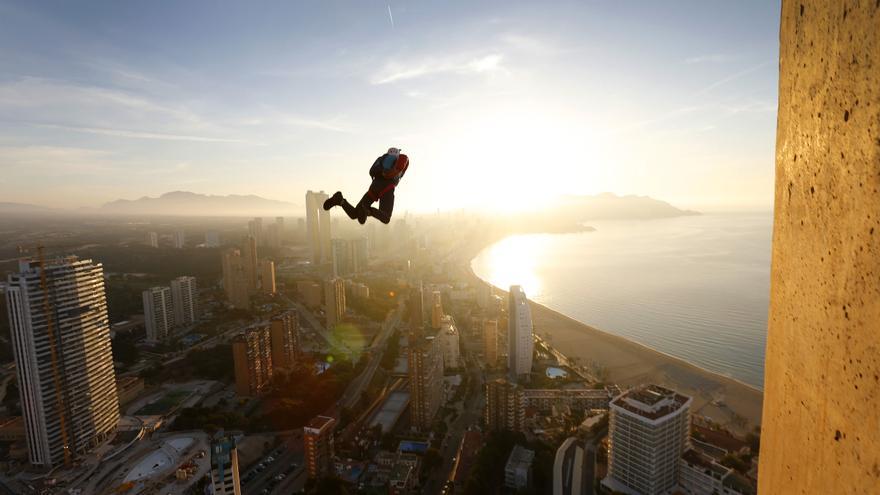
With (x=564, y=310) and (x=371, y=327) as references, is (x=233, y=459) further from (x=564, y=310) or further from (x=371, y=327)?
(x=564, y=310)

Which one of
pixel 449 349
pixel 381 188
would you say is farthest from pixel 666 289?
pixel 381 188

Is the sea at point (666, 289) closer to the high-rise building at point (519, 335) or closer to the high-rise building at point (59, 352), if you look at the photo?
the high-rise building at point (519, 335)

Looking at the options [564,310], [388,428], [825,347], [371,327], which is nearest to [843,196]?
[825,347]

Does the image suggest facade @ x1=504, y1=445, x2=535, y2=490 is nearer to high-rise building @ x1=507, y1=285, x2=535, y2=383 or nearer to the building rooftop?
the building rooftop

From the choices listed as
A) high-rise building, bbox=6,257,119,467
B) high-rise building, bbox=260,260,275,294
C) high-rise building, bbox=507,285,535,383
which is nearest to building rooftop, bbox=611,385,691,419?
high-rise building, bbox=507,285,535,383

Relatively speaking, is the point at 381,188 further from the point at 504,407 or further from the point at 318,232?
the point at 318,232

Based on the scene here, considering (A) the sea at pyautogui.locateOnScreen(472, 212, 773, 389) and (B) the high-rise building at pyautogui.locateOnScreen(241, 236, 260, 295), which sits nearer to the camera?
(A) the sea at pyautogui.locateOnScreen(472, 212, 773, 389)
